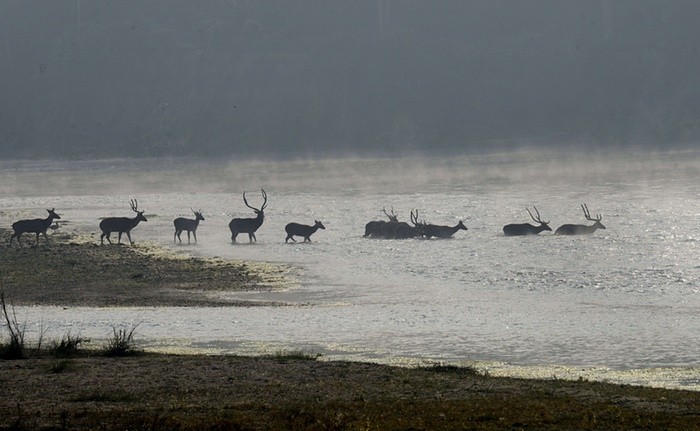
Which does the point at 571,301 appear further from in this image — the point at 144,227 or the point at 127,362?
the point at 144,227

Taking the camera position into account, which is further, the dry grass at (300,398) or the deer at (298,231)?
the deer at (298,231)

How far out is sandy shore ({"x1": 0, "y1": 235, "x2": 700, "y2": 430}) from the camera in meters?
10.5

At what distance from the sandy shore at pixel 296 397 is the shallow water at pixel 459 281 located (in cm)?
145

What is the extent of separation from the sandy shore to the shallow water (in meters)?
1.45

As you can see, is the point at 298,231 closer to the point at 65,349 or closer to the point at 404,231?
the point at 404,231

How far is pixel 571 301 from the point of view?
20156mm

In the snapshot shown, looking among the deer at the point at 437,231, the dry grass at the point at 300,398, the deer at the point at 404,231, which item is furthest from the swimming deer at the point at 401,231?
the dry grass at the point at 300,398

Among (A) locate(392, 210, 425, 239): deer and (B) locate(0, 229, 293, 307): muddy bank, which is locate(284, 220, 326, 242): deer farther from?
(B) locate(0, 229, 293, 307): muddy bank

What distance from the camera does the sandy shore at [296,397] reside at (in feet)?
34.4

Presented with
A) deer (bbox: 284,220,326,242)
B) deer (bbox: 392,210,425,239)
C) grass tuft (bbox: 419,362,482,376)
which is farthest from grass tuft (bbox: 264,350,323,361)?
deer (bbox: 392,210,425,239)

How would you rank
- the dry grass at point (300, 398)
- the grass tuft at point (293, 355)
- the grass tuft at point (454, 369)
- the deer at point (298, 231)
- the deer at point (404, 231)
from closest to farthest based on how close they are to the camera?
1. the dry grass at point (300, 398)
2. the grass tuft at point (454, 369)
3. the grass tuft at point (293, 355)
4. the deer at point (298, 231)
5. the deer at point (404, 231)

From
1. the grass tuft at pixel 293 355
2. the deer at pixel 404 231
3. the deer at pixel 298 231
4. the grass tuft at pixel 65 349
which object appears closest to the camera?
the grass tuft at pixel 293 355

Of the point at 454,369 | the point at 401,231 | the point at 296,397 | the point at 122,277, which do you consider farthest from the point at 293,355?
the point at 401,231

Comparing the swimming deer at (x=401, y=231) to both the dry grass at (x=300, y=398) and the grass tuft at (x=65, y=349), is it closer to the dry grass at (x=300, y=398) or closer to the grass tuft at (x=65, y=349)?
the grass tuft at (x=65, y=349)
